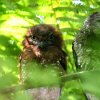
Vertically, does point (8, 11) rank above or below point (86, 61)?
above

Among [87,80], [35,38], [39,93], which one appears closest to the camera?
[87,80]

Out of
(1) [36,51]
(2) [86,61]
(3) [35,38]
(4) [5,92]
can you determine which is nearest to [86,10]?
(2) [86,61]

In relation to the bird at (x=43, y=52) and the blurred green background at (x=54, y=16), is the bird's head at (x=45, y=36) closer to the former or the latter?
the bird at (x=43, y=52)

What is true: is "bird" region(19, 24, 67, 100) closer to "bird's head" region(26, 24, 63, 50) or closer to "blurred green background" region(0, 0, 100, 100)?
"bird's head" region(26, 24, 63, 50)

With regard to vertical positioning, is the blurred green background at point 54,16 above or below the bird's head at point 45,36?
below

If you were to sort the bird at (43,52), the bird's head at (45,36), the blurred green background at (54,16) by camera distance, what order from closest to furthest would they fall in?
the bird at (43,52), the bird's head at (45,36), the blurred green background at (54,16)

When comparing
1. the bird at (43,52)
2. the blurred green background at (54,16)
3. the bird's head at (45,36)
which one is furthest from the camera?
the blurred green background at (54,16)

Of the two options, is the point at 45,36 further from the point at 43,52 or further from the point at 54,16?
the point at 54,16

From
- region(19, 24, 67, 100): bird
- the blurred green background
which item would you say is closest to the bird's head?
region(19, 24, 67, 100): bird

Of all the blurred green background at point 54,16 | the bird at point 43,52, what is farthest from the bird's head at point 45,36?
the blurred green background at point 54,16

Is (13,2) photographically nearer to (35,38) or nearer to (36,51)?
(35,38)

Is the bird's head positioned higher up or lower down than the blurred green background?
higher up
